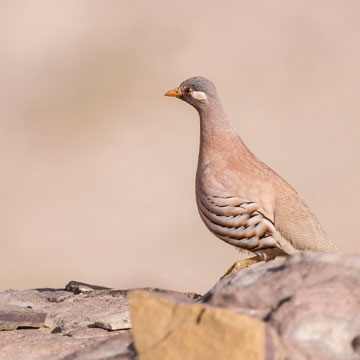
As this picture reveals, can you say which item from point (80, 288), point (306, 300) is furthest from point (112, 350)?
point (80, 288)

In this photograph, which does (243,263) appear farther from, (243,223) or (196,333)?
(196,333)

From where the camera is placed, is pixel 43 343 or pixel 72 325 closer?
pixel 43 343

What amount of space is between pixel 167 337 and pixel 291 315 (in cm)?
61

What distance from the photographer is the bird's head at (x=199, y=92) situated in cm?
745

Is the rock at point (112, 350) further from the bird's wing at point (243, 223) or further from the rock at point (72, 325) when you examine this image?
the bird's wing at point (243, 223)

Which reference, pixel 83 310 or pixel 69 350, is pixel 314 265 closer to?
pixel 69 350

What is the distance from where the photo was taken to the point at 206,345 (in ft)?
9.98

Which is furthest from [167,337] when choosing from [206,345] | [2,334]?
[2,334]

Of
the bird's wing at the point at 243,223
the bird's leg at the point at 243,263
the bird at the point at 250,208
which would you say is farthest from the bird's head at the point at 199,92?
the bird's leg at the point at 243,263

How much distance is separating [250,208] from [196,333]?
12.6 ft

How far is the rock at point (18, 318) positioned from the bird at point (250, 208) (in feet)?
6.59

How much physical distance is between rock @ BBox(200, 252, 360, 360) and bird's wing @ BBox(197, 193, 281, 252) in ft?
9.74

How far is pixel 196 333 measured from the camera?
3.10 m

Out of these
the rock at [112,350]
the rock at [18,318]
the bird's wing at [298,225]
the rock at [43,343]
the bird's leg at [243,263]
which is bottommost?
the rock at [112,350]
